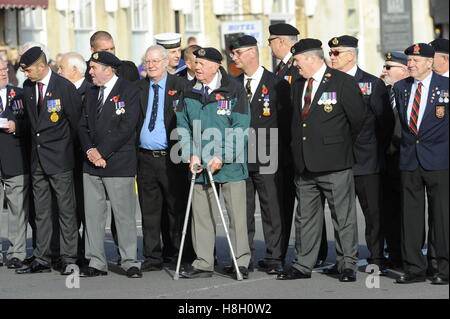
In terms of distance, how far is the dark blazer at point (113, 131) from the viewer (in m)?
13.3

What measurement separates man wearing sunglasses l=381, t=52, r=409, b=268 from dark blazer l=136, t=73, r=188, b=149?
2.06 m

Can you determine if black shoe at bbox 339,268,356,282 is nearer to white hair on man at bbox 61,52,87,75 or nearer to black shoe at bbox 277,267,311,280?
black shoe at bbox 277,267,311,280

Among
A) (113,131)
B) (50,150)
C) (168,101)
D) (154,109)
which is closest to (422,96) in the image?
(168,101)

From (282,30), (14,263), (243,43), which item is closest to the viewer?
(243,43)

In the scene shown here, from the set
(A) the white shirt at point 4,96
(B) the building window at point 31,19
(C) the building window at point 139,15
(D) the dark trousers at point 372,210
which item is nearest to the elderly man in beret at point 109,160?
(A) the white shirt at point 4,96

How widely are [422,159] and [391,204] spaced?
1.54 metres

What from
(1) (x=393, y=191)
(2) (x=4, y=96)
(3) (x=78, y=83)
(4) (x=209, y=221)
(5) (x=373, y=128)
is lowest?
(4) (x=209, y=221)

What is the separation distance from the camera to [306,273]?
42.5ft

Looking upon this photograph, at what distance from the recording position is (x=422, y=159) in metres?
12.2

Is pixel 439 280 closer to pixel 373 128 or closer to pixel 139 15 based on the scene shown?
pixel 373 128

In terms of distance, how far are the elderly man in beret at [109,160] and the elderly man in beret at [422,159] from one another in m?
2.64

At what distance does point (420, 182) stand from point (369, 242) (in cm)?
128

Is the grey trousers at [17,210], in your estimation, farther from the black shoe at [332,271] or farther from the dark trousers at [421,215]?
the dark trousers at [421,215]

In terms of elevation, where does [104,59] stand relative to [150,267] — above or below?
above
